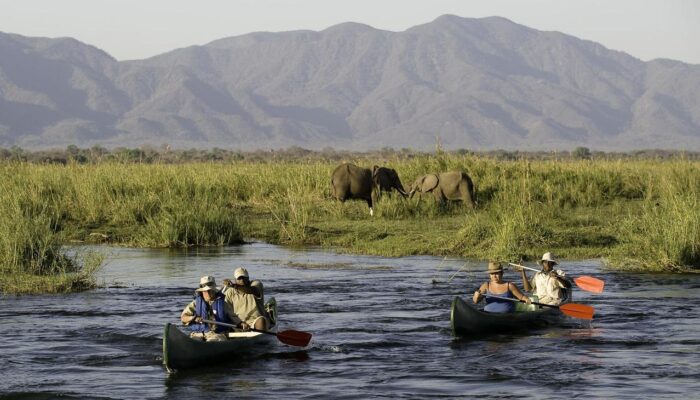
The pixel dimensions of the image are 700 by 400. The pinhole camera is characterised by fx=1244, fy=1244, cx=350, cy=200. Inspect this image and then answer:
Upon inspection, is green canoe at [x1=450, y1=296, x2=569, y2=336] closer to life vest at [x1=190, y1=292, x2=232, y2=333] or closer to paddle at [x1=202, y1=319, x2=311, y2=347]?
paddle at [x1=202, y1=319, x2=311, y2=347]

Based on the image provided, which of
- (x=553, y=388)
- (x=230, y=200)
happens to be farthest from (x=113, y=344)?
(x=230, y=200)

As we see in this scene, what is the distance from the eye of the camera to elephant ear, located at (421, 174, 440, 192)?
31.9m

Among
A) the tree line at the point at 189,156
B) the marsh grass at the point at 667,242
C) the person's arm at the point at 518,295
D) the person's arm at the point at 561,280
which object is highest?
the tree line at the point at 189,156

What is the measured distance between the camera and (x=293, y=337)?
16.0 meters

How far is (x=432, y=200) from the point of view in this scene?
32000 millimetres

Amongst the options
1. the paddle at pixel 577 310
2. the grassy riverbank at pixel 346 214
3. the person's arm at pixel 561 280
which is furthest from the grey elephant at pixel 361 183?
the paddle at pixel 577 310

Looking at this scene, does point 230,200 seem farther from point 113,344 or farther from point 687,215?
point 113,344

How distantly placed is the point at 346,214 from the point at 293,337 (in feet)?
54.4

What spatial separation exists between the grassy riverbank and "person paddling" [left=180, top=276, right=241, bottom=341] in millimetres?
5891

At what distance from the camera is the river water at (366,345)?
14.4 meters

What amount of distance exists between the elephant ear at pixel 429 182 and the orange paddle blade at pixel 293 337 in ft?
53.0

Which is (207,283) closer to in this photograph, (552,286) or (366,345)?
(366,345)

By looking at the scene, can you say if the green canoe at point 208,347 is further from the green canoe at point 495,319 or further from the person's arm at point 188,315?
the green canoe at point 495,319

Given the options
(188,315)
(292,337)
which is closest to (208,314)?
(188,315)
